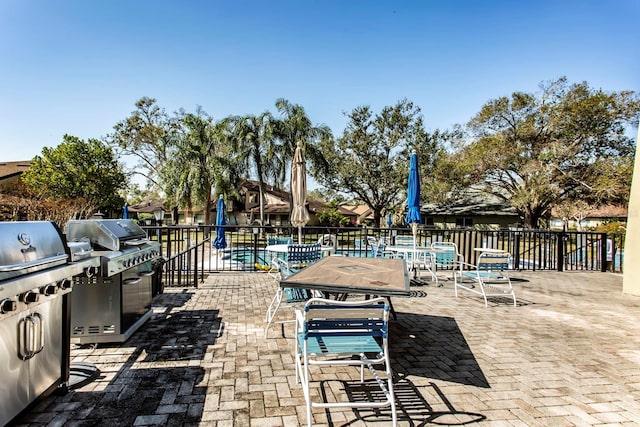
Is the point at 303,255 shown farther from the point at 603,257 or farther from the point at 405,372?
the point at 603,257

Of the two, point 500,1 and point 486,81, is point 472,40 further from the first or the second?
point 486,81

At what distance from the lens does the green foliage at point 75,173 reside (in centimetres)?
2125

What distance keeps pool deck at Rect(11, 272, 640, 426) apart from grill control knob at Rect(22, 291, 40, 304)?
2.61ft

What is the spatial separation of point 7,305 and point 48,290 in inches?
13.9

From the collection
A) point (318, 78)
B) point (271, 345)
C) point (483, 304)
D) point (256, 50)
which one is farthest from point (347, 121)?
point (271, 345)

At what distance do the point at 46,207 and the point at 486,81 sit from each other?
70.5 feet

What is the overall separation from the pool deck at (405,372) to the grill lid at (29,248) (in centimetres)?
97

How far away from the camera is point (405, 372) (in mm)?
2869

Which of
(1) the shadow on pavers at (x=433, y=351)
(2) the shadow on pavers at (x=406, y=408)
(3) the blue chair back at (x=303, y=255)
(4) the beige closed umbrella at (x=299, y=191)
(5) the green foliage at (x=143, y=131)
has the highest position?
(5) the green foliage at (x=143, y=131)

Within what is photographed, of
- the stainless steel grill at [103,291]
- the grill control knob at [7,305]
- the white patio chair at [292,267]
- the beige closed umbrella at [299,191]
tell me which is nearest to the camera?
the grill control knob at [7,305]

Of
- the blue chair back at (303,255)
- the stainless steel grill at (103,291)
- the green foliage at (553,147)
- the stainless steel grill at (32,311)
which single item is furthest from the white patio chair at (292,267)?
the green foliage at (553,147)

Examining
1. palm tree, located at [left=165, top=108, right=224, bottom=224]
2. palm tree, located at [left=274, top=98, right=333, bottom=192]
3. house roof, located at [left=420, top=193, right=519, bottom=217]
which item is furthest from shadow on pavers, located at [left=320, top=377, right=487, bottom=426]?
house roof, located at [left=420, top=193, right=519, bottom=217]

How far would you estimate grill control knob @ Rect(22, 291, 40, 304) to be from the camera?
1.82 metres

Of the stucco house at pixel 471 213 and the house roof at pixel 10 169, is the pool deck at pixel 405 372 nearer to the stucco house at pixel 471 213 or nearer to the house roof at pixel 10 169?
the stucco house at pixel 471 213
